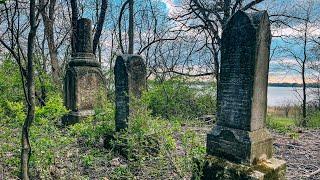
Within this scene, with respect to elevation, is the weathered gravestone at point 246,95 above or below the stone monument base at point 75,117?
above

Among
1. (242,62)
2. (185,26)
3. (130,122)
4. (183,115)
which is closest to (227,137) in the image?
(242,62)

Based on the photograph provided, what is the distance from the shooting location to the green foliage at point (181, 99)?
12.1m

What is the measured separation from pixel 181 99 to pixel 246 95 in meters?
8.29

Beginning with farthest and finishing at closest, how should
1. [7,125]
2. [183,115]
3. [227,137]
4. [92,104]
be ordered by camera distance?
[183,115] → [92,104] → [7,125] → [227,137]

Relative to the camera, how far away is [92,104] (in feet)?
32.1

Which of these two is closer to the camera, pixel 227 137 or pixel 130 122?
pixel 227 137

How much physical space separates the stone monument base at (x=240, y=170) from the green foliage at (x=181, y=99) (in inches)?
286

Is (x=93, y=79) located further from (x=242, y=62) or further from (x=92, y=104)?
(x=242, y=62)

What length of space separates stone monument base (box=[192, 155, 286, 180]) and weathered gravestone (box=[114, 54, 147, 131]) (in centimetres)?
264

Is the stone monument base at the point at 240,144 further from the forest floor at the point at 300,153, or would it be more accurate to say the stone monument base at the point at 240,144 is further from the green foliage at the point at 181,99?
the green foliage at the point at 181,99

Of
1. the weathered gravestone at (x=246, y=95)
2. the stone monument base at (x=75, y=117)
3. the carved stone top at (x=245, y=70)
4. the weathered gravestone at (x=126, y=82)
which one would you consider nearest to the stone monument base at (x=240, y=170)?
the weathered gravestone at (x=246, y=95)

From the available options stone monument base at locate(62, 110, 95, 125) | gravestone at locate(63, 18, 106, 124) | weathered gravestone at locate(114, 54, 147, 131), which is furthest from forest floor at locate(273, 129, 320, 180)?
stone monument base at locate(62, 110, 95, 125)

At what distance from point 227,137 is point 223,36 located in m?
1.50

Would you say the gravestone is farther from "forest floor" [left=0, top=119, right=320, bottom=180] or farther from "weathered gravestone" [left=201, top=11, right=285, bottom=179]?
"weathered gravestone" [left=201, top=11, right=285, bottom=179]
